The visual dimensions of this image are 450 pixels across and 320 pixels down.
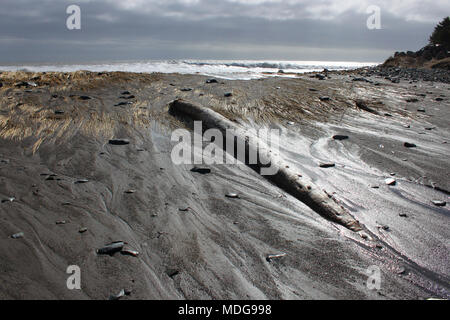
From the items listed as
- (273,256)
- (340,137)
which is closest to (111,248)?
(273,256)

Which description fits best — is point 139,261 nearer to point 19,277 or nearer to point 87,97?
point 19,277

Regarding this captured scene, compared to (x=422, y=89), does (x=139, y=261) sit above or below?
below

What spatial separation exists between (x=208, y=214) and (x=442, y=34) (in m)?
38.9

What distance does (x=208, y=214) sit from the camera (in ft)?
11.4

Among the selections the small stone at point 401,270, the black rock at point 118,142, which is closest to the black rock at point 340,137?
the small stone at point 401,270

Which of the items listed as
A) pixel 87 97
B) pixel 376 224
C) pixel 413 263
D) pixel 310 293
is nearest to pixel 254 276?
pixel 310 293

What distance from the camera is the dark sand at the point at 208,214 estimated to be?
8.04 feet

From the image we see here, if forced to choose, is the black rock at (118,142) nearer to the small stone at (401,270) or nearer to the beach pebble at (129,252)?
the beach pebble at (129,252)

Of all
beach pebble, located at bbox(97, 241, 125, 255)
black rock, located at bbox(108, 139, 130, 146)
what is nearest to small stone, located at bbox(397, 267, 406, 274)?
beach pebble, located at bbox(97, 241, 125, 255)

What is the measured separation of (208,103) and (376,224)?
6.06 meters

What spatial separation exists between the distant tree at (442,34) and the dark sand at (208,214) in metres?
31.8

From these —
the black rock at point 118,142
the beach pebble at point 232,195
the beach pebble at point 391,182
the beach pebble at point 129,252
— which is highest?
the black rock at point 118,142

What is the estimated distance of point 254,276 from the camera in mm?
2533

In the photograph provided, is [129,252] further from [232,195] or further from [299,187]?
[299,187]
